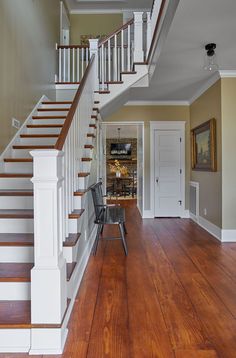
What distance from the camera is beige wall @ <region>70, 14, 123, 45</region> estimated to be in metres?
7.40

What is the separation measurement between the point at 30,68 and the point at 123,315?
A: 381 centimetres

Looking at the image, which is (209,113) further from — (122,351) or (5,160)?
(122,351)

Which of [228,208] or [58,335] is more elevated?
[228,208]

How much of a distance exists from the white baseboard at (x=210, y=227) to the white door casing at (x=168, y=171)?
94 centimetres

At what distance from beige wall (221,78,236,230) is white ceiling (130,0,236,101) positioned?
1.03 ft

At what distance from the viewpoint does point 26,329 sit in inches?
68.3

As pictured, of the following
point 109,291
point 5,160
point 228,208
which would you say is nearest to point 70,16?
point 5,160

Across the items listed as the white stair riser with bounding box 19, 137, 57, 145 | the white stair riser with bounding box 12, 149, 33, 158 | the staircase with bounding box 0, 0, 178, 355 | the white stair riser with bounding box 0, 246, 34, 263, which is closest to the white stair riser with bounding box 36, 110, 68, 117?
the staircase with bounding box 0, 0, 178, 355

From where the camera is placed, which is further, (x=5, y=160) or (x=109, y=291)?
(x=5, y=160)

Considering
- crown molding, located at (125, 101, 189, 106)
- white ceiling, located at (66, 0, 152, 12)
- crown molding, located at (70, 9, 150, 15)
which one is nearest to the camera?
crown molding, located at (125, 101, 189, 106)

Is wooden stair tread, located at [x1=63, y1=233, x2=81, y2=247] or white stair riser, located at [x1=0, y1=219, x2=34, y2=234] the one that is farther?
white stair riser, located at [x1=0, y1=219, x2=34, y2=234]

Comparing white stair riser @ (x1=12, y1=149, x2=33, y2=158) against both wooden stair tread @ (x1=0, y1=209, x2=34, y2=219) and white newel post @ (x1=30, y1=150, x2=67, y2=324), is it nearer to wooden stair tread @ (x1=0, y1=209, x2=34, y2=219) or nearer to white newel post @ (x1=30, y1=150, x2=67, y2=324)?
wooden stair tread @ (x1=0, y1=209, x2=34, y2=219)

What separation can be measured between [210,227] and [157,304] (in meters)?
2.85

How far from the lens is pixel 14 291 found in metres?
1.98
